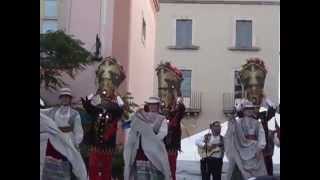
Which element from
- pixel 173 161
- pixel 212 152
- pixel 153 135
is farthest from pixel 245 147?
pixel 153 135

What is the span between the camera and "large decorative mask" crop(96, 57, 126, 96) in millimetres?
3473

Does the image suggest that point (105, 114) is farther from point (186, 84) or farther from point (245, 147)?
point (245, 147)

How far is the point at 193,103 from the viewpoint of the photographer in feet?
11.3

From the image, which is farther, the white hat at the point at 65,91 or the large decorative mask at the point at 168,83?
the white hat at the point at 65,91

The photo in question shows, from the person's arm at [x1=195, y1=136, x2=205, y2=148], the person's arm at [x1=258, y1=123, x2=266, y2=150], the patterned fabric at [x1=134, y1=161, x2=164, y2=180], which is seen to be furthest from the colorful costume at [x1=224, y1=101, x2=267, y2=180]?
the patterned fabric at [x1=134, y1=161, x2=164, y2=180]

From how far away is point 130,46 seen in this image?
3.49 meters

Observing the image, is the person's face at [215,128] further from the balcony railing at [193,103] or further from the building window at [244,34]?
the building window at [244,34]

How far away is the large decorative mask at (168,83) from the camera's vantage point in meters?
3.43

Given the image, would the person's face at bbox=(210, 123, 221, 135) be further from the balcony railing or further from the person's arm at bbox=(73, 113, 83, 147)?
the person's arm at bbox=(73, 113, 83, 147)

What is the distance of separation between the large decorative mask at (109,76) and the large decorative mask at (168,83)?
214 mm

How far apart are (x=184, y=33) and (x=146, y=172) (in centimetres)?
83

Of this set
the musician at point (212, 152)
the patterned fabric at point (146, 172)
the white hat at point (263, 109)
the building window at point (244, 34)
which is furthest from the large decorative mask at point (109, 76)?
the white hat at point (263, 109)

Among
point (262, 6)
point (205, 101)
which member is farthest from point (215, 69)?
point (262, 6)
